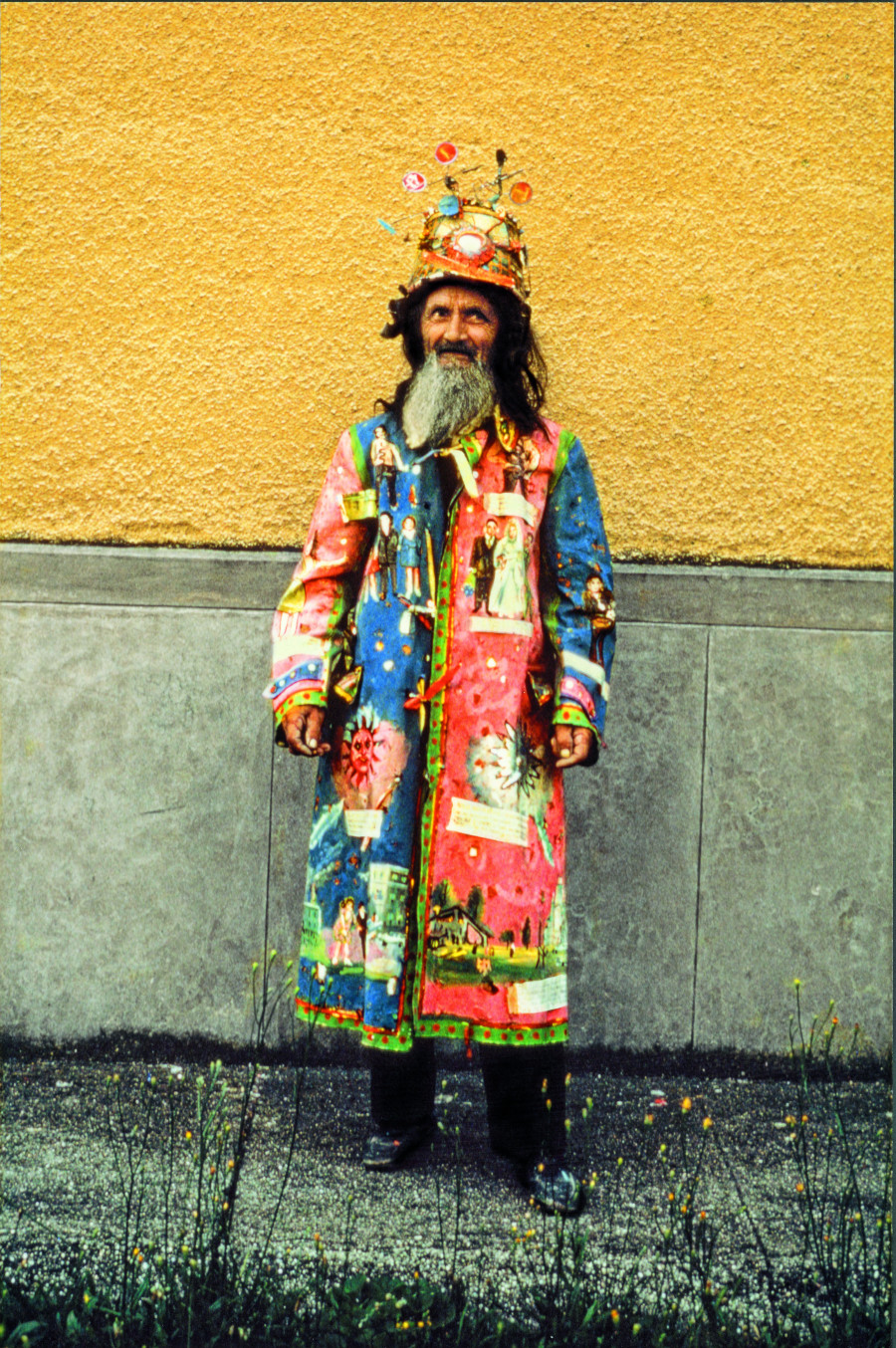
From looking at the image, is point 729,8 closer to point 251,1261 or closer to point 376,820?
point 376,820

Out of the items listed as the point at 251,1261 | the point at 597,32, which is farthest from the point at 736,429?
the point at 251,1261

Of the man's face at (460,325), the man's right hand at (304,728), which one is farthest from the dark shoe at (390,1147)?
the man's face at (460,325)

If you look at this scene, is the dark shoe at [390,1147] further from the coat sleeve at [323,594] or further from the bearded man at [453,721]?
the coat sleeve at [323,594]

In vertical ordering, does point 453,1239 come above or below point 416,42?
below

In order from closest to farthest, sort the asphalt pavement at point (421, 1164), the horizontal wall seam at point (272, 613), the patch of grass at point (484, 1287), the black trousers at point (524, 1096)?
1. the patch of grass at point (484, 1287)
2. the asphalt pavement at point (421, 1164)
3. the black trousers at point (524, 1096)
4. the horizontal wall seam at point (272, 613)

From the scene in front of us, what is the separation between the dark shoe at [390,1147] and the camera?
2.75m

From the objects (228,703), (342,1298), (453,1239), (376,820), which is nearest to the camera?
(342,1298)

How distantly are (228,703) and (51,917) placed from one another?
2.70 ft

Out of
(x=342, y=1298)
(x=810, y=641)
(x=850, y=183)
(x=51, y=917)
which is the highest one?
(x=850, y=183)

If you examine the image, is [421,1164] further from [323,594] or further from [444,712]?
[323,594]

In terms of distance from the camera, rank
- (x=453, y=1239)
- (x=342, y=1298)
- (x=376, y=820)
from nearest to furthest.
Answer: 1. (x=342, y=1298)
2. (x=453, y=1239)
3. (x=376, y=820)

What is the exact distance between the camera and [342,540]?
276 centimetres

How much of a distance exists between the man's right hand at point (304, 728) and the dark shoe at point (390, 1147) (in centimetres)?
95

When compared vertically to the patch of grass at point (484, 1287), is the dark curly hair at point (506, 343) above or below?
above
